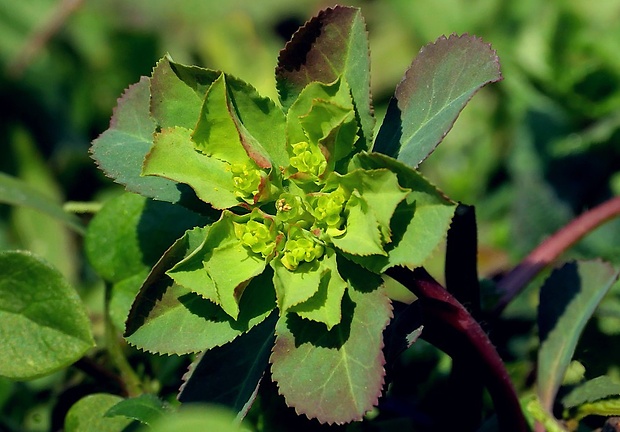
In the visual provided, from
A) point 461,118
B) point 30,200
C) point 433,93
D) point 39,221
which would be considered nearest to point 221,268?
point 433,93

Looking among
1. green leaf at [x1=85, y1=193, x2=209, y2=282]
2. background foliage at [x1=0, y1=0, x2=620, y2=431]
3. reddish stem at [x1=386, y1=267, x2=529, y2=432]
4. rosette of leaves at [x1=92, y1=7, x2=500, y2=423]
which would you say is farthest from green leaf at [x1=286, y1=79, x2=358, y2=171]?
background foliage at [x1=0, y1=0, x2=620, y2=431]

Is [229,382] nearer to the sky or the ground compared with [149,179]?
nearer to the ground

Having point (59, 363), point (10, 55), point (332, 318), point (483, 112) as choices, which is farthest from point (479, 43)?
point (10, 55)

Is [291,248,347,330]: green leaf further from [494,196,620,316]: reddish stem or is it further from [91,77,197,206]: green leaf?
[494,196,620,316]: reddish stem

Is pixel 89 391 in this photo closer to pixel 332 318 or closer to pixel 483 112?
pixel 332 318

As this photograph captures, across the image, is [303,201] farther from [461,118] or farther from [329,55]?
[461,118]

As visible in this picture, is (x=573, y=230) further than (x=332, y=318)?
Yes

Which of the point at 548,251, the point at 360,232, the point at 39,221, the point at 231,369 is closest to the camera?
the point at 360,232
